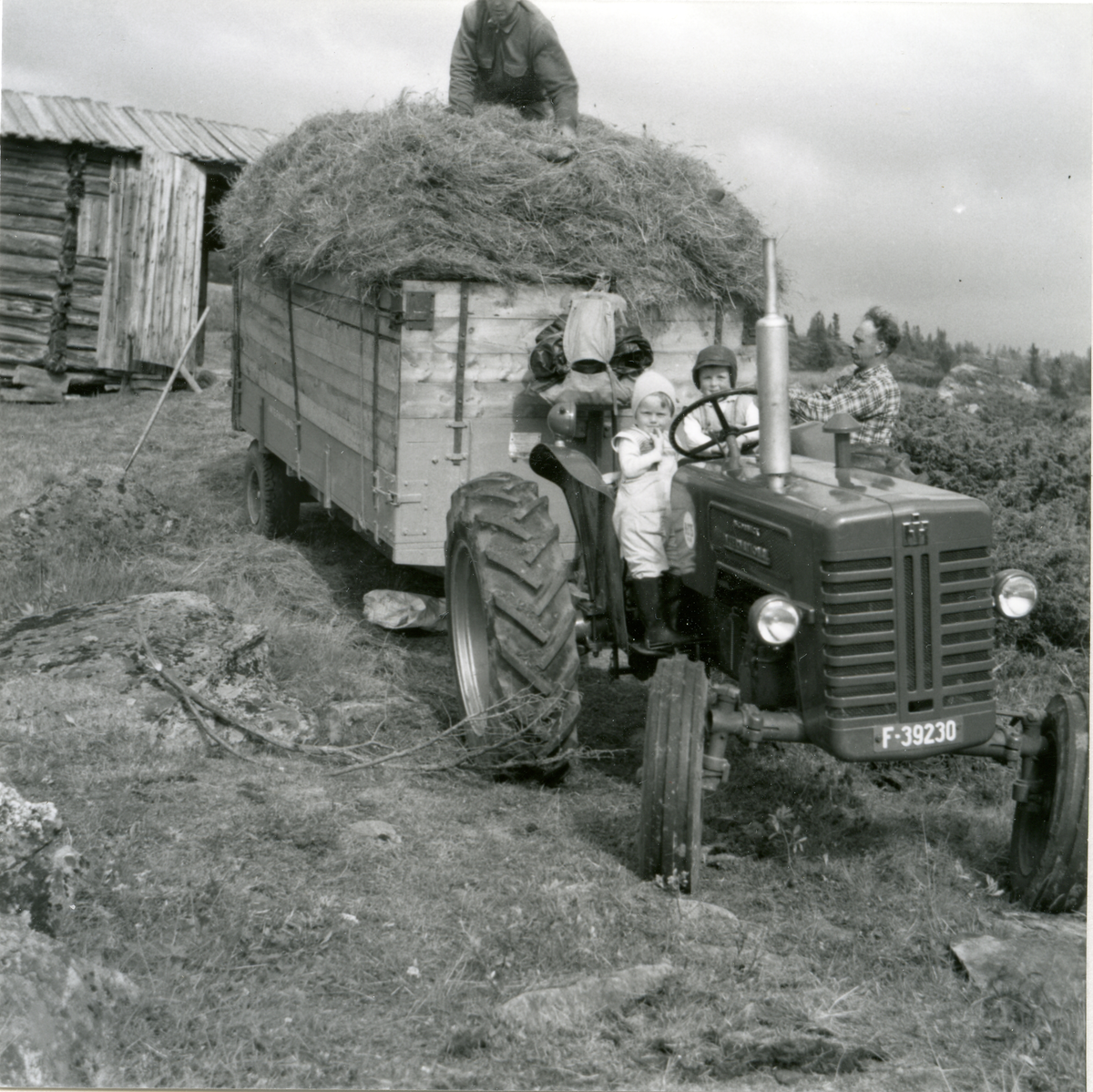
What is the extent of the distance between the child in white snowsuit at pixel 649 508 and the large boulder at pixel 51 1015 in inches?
91.3

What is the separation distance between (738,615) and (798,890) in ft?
3.05

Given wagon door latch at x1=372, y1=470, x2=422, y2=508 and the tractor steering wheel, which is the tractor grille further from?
wagon door latch at x1=372, y1=470, x2=422, y2=508

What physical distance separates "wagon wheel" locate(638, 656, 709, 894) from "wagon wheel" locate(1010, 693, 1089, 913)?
1088mm

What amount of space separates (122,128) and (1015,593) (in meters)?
15.4

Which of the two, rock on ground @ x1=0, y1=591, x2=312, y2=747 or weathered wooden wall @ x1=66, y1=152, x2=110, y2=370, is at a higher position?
weathered wooden wall @ x1=66, y1=152, x2=110, y2=370

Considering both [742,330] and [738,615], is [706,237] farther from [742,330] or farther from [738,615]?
[738,615]

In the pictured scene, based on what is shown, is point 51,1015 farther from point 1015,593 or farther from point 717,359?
point 717,359

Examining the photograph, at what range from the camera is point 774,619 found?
3824 millimetres

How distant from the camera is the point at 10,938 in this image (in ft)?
10.6

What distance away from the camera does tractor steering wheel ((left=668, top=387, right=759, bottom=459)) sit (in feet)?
14.8

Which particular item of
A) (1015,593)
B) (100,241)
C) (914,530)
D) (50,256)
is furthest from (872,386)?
(50,256)

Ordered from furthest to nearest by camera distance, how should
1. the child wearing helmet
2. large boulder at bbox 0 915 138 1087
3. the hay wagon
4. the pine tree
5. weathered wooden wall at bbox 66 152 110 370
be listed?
weathered wooden wall at bbox 66 152 110 370
the pine tree
the hay wagon
the child wearing helmet
large boulder at bbox 0 915 138 1087

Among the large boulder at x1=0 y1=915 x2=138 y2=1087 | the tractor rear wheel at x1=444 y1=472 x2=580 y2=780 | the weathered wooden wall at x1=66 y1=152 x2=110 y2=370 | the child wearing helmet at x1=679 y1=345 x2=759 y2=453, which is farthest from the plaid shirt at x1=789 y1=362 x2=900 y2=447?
the weathered wooden wall at x1=66 y1=152 x2=110 y2=370


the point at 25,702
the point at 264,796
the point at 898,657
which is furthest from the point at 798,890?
the point at 25,702
